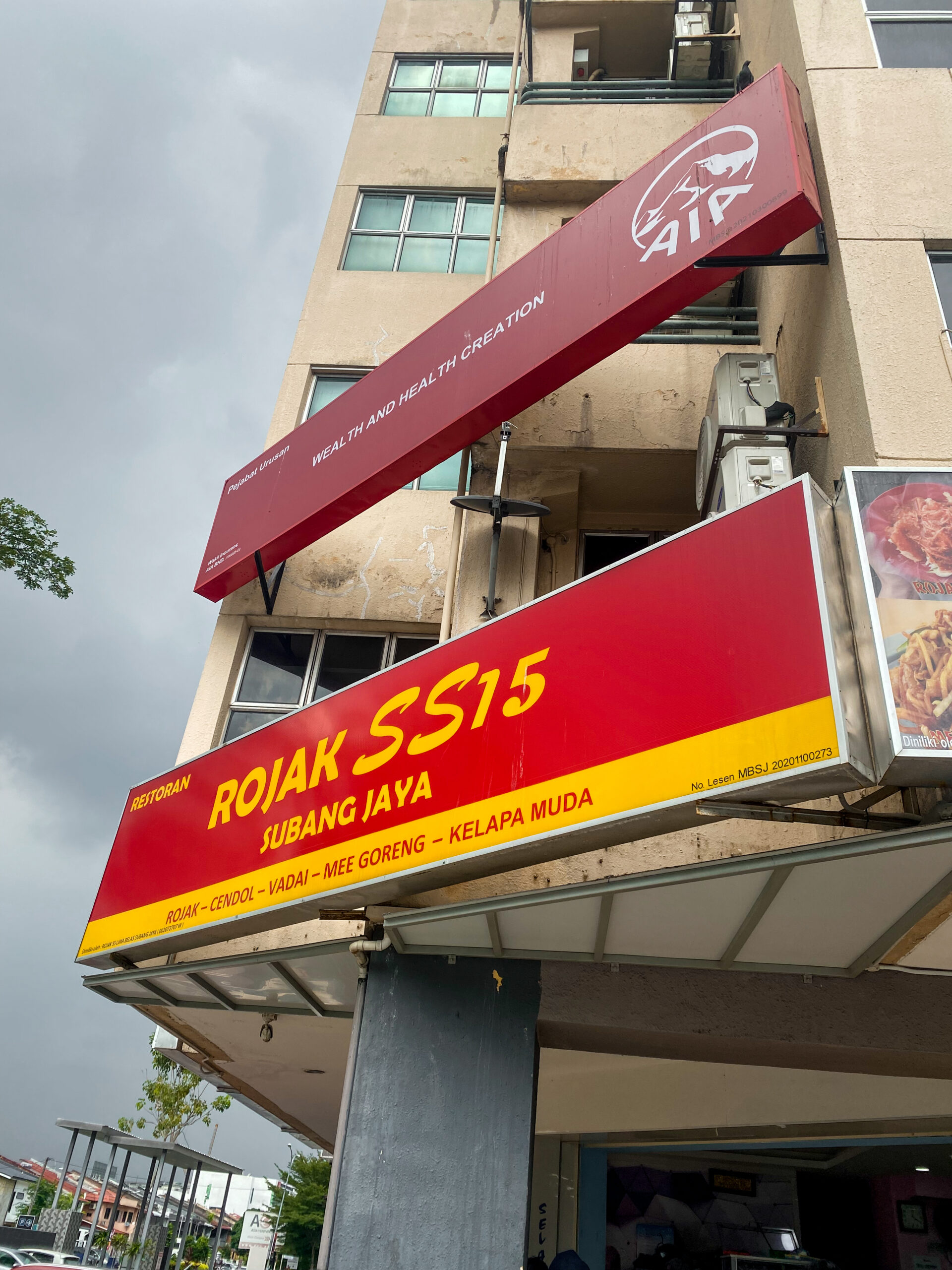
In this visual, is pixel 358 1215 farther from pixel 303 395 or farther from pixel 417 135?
pixel 417 135

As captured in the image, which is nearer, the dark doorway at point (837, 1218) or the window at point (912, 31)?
the window at point (912, 31)

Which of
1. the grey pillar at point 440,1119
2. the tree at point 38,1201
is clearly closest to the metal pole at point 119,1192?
the grey pillar at point 440,1119

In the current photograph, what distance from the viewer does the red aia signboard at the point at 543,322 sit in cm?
647

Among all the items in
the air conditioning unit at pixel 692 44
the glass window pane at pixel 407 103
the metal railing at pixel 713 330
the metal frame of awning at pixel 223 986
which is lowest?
the metal frame of awning at pixel 223 986

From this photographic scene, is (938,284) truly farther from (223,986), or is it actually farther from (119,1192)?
(119,1192)

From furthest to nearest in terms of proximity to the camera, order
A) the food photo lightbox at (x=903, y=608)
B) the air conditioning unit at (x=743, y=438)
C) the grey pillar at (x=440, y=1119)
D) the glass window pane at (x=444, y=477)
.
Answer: the glass window pane at (x=444, y=477)
the air conditioning unit at (x=743, y=438)
the grey pillar at (x=440, y=1119)
the food photo lightbox at (x=903, y=608)

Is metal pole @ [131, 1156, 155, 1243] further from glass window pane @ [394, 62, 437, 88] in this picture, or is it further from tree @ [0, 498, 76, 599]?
glass window pane @ [394, 62, 437, 88]

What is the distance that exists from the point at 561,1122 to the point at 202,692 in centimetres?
543

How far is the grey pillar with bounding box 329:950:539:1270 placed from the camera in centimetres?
486

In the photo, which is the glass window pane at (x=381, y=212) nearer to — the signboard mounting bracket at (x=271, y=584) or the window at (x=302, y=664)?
the signboard mounting bracket at (x=271, y=584)

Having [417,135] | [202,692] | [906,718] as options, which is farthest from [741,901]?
[417,135]

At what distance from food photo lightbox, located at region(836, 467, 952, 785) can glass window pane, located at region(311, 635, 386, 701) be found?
5.72 meters

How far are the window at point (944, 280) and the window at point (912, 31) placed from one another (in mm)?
2199

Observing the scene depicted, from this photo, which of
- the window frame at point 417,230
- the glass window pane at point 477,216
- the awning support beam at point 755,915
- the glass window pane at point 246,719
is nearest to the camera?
the awning support beam at point 755,915
